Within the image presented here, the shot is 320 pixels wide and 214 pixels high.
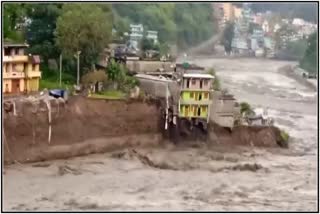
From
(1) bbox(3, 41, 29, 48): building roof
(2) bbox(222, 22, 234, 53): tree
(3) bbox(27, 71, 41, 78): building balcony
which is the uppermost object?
(1) bbox(3, 41, 29, 48): building roof

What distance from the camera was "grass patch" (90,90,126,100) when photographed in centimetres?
1778

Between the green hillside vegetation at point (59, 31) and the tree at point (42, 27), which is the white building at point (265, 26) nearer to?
the green hillside vegetation at point (59, 31)

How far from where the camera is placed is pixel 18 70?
17.3 meters

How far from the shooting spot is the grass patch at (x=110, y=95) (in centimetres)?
1778

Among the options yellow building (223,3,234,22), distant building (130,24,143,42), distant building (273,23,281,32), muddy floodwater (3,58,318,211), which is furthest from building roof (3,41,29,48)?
distant building (273,23,281,32)

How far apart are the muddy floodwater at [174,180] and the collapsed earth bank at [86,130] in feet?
1.09

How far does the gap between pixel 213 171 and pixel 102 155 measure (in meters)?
2.30

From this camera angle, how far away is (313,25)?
5556 centimetres

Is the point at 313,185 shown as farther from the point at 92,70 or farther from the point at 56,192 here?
the point at 92,70

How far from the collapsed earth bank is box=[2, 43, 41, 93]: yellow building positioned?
2.97 feet

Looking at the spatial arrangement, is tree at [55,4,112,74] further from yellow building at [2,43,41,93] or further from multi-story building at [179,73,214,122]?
multi-story building at [179,73,214,122]

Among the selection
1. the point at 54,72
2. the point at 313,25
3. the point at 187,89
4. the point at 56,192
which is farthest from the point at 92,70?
the point at 313,25

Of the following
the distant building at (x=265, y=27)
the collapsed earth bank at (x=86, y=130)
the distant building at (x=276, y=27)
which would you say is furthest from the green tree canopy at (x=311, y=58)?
Result: the collapsed earth bank at (x=86, y=130)

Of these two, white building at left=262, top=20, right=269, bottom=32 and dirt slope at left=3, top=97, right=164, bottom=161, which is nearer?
dirt slope at left=3, top=97, right=164, bottom=161
